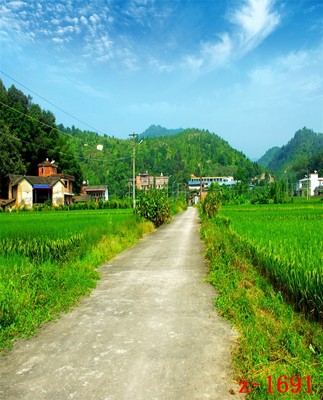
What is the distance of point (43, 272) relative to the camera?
6.95 meters

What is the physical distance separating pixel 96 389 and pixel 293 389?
1.99 m

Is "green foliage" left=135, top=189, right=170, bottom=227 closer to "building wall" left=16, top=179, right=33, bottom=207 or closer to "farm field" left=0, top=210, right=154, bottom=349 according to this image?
"farm field" left=0, top=210, right=154, bottom=349

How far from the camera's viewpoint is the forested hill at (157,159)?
11469 cm

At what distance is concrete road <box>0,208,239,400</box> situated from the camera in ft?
11.0

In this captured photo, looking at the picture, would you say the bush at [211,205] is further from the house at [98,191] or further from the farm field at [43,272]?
the house at [98,191]

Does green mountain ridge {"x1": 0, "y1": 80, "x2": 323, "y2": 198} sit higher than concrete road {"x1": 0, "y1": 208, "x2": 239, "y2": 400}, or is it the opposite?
green mountain ridge {"x1": 0, "y1": 80, "x2": 323, "y2": 198}

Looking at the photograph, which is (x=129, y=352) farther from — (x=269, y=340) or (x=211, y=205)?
(x=211, y=205)

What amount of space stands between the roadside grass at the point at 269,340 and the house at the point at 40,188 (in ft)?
165

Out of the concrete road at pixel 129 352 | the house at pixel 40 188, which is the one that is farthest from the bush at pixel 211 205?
the house at pixel 40 188

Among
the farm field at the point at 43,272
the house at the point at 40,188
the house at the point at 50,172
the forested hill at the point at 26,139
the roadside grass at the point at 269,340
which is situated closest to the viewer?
the roadside grass at the point at 269,340

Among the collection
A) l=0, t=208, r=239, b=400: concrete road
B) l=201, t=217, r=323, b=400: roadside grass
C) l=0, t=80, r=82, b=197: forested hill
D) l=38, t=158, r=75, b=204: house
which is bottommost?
l=0, t=208, r=239, b=400: concrete road

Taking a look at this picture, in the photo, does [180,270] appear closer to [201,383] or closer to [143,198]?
[201,383]

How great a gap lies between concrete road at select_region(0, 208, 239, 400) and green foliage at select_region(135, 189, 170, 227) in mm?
15193

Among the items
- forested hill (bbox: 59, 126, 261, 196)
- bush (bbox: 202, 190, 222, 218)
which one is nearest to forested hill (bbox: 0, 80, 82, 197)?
bush (bbox: 202, 190, 222, 218)
